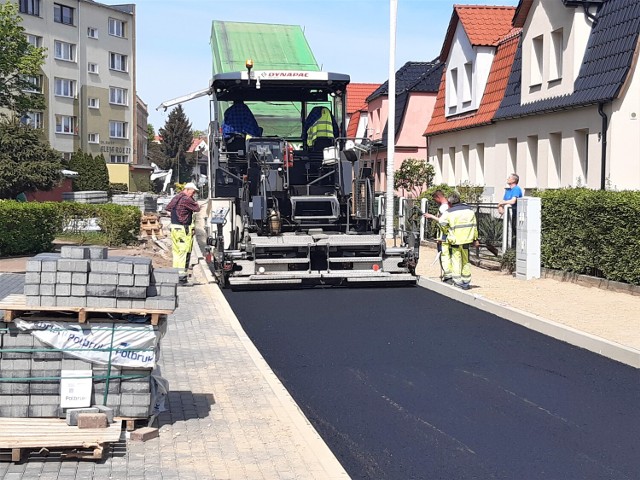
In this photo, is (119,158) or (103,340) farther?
(119,158)

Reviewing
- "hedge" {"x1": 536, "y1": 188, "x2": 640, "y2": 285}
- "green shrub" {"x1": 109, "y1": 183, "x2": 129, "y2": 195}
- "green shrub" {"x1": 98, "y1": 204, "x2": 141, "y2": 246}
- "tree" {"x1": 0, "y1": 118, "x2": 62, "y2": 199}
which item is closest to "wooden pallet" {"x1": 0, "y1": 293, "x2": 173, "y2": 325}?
"hedge" {"x1": 536, "y1": 188, "x2": 640, "y2": 285}

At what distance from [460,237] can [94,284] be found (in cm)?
905

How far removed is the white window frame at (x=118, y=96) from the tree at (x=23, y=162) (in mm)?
30957

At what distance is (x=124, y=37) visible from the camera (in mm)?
68062

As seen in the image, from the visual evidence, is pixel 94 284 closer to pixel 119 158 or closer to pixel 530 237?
pixel 530 237

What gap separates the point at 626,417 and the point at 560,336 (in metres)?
3.49

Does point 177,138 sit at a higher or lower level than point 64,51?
lower

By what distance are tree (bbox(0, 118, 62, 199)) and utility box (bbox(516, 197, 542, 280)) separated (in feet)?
75.7

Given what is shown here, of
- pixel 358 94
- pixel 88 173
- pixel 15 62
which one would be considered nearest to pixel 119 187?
pixel 88 173

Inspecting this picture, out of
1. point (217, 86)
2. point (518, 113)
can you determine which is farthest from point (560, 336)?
point (518, 113)

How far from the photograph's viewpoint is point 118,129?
67.4 m

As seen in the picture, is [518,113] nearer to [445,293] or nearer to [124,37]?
[445,293]

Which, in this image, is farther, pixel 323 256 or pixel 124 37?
pixel 124 37

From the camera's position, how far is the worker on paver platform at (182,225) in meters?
15.6
